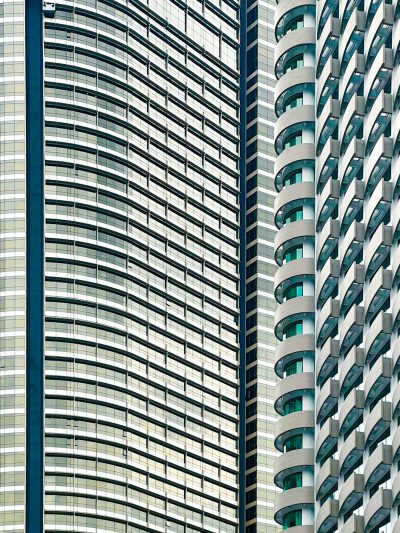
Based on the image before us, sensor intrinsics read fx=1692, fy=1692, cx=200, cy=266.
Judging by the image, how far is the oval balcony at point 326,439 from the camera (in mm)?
116062

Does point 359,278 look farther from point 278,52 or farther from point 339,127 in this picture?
point 278,52

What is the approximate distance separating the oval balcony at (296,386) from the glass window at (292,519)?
863 cm

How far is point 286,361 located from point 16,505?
78.6 meters

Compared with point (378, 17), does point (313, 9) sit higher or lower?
higher

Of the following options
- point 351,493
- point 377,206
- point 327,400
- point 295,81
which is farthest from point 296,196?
point 351,493

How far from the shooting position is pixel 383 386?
105188 mm

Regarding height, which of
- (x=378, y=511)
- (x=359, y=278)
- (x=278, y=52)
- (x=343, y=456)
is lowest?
(x=378, y=511)

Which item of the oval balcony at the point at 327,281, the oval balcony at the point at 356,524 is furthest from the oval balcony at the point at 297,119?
the oval balcony at the point at 356,524

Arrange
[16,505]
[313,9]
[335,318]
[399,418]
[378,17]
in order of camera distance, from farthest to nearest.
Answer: [16,505], [313,9], [335,318], [378,17], [399,418]

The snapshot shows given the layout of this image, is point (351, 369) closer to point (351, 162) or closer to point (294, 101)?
point (351, 162)

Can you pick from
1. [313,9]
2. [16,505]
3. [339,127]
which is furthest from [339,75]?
[16,505]

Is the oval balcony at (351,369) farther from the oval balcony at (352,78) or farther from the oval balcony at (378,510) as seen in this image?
the oval balcony at (352,78)

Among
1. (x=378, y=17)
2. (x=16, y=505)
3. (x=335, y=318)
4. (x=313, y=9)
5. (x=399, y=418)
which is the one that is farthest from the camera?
(x=16, y=505)

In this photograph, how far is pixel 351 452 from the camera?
4304 inches
